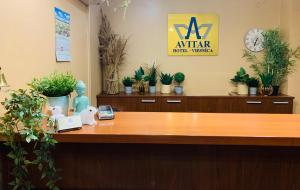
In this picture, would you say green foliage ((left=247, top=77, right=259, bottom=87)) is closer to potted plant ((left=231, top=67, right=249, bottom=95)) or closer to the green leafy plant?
potted plant ((left=231, top=67, right=249, bottom=95))

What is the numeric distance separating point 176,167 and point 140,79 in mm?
2991

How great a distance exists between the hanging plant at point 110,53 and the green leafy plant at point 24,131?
300 centimetres

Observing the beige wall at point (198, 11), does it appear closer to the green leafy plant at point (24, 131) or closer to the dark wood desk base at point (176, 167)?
the dark wood desk base at point (176, 167)

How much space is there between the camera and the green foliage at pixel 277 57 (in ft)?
14.3

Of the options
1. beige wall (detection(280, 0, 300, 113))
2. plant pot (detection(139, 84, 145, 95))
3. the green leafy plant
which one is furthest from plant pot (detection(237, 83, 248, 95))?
the green leafy plant

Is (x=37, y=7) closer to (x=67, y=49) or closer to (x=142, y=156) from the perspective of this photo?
(x=67, y=49)

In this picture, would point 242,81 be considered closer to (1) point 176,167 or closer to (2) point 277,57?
(2) point 277,57

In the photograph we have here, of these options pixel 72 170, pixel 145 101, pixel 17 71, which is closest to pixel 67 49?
pixel 17 71

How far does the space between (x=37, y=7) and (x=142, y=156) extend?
1.58 meters

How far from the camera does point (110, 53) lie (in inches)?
177

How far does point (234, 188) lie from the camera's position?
1671 mm

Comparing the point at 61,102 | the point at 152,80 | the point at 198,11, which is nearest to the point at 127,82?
the point at 152,80

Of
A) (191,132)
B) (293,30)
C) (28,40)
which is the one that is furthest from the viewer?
(293,30)

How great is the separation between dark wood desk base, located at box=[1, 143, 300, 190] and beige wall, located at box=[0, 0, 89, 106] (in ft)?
2.56
